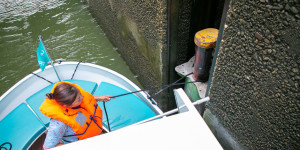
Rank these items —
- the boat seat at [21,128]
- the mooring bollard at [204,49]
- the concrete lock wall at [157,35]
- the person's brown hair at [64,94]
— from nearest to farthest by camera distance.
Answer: the person's brown hair at [64,94]
the mooring bollard at [204,49]
the concrete lock wall at [157,35]
the boat seat at [21,128]

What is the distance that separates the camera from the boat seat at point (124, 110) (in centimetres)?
326

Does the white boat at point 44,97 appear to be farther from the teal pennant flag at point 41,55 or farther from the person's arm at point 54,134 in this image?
the person's arm at point 54,134

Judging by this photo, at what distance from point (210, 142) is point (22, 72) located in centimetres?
614

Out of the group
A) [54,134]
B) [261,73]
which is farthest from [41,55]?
[261,73]

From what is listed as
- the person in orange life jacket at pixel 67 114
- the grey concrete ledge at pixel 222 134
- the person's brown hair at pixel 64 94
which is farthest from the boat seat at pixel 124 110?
the person's brown hair at pixel 64 94

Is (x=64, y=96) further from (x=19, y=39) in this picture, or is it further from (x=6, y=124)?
(x=19, y=39)

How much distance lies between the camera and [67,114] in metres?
2.12

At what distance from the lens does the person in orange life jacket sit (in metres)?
1.96

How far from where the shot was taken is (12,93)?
373 cm

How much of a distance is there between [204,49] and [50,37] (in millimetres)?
6071

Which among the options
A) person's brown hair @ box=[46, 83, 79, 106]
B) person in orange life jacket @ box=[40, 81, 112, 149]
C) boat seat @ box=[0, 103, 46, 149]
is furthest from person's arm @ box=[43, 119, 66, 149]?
boat seat @ box=[0, 103, 46, 149]

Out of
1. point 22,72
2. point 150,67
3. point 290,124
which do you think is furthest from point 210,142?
point 22,72

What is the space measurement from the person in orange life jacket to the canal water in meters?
2.75

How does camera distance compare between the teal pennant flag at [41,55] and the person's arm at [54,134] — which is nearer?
the person's arm at [54,134]
